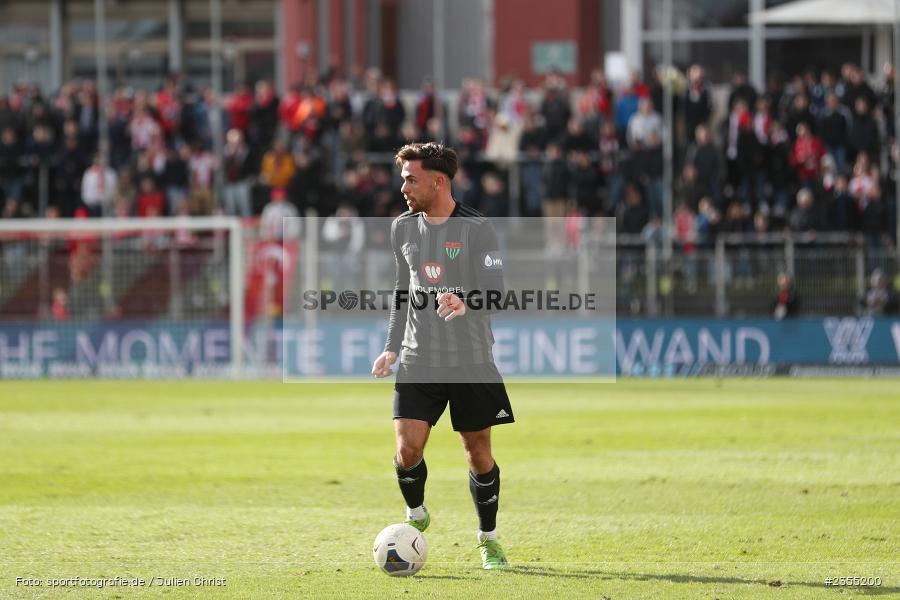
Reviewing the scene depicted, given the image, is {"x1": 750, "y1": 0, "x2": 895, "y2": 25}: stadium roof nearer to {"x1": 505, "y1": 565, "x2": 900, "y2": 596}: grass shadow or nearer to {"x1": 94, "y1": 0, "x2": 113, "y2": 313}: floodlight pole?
{"x1": 94, "y1": 0, "x2": 113, "y2": 313}: floodlight pole

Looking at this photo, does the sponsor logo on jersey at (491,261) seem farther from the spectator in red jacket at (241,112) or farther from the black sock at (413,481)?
the spectator in red jacket at (241,112)

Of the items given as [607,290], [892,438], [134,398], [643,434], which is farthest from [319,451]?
[607,290]

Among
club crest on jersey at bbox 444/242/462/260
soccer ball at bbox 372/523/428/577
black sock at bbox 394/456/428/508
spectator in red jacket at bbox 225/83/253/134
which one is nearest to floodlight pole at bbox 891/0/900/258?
spectator in red jacket at bbox 225/83/253/134

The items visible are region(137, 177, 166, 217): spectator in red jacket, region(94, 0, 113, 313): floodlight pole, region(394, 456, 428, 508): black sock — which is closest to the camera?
region(394, 456, 428, 508): black sock

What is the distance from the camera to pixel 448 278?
8672 mm

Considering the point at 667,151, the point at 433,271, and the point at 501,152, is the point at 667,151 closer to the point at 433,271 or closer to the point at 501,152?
the point at 501,152

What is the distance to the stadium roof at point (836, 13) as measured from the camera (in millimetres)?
29688

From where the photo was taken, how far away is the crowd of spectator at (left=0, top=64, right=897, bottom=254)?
89.5 ft

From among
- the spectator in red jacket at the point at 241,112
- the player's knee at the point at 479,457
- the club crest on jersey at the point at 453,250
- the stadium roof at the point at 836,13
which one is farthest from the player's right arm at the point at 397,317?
the stadium roof at the point at 836,13

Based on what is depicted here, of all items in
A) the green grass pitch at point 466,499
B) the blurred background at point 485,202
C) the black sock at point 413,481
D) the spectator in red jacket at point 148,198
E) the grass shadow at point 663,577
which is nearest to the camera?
the grass shadow at point 663,577

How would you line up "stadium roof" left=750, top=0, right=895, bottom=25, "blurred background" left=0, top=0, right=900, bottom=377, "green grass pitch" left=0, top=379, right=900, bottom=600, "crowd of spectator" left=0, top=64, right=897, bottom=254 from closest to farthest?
"green grass pitch" left=0, top=379, right=900, bottom=600, "blurred background" left=0, top=0, right=900, bottom=377, "crowd of spectator" left=0, top=64, right=897, bottom=254, "stadium roof" left=750, top=0, right=895, bottom=25

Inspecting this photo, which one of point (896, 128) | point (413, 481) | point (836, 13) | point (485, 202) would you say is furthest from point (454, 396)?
point (836, 13)

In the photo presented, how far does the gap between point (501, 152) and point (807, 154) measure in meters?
5.36

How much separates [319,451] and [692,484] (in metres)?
4.34
